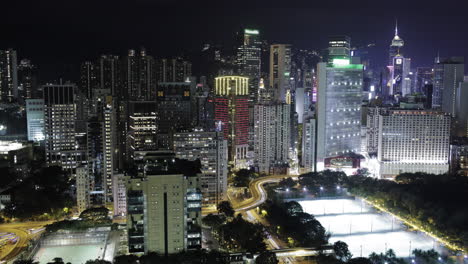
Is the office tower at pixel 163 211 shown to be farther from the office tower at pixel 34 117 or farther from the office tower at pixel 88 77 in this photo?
the office tower at pixel 88 77

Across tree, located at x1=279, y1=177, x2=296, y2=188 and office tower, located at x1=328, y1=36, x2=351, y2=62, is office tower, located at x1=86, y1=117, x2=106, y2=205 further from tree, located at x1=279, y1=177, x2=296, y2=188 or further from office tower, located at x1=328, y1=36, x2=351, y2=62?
office tower, located at x1=328, y1=36, x2=351, y2=62

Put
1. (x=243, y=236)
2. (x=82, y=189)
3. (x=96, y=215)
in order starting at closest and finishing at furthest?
(x=243, y=236) → (x=96, y=215) → (x=82, y=189)

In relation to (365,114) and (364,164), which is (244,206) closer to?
(364,164)

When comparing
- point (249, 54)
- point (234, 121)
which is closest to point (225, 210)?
point (234, 121)

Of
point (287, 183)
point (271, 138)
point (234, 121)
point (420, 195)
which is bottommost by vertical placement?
point (287, 183)

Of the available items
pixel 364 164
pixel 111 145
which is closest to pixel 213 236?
pixel 111 145

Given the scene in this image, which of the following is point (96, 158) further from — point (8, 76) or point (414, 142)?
point (414, 142)

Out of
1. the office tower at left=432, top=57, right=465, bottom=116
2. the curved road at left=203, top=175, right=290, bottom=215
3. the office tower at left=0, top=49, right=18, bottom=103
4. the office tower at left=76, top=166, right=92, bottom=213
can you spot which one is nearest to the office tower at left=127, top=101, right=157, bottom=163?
the curved road at left=203, top=175, right=290, bottom=215
